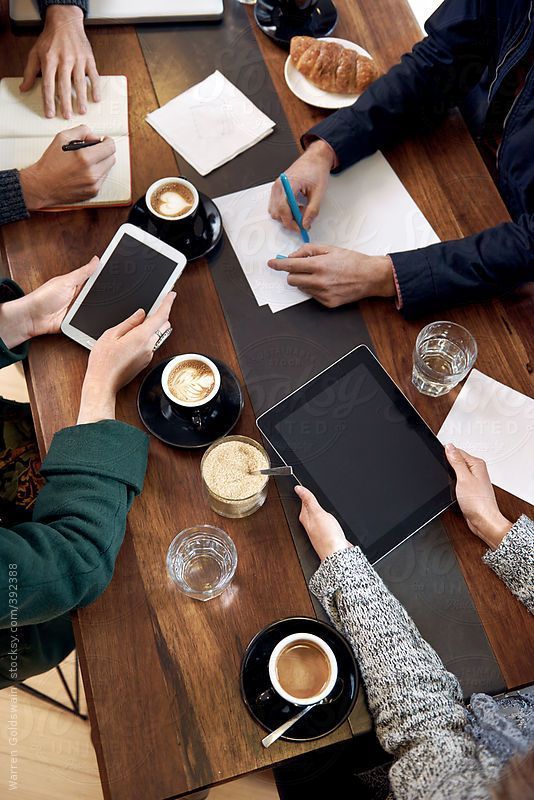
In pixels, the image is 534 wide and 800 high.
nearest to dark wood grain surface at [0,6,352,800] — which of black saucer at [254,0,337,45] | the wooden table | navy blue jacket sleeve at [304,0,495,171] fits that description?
the wooden table

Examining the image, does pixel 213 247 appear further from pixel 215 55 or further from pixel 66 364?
pixel 215 55

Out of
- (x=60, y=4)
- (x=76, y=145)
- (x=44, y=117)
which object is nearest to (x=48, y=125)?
(x=44, y=117)

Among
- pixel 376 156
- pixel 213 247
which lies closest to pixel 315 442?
pixel 213 247

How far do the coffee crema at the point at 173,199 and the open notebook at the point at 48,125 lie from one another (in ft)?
0.27

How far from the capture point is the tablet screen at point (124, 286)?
1.19 meters

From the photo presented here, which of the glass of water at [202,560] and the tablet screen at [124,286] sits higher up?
the tablet screen at [124,286]

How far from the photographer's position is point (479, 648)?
1.05 meters

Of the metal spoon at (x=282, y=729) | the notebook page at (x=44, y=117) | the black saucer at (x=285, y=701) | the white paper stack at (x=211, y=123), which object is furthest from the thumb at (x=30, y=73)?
the metal spoon at (x=282, y=729)

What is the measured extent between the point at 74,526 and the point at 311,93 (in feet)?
3.38

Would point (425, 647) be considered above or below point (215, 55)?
below

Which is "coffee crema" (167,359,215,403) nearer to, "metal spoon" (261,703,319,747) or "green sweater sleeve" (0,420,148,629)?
"green sweater sleeve" (0,420,148,629)

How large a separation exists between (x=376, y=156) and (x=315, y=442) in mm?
664

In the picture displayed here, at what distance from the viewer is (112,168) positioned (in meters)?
1.33

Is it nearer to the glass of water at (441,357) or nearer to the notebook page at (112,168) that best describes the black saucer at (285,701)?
the glass of water at (441,357)
